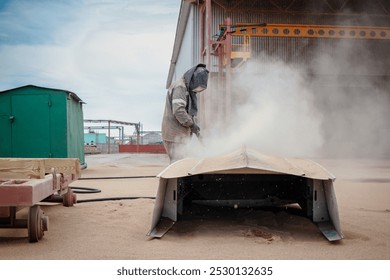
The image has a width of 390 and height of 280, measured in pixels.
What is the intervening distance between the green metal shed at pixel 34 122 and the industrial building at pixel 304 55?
358 cm

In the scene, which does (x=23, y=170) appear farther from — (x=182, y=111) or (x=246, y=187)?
(x=182, y=111)

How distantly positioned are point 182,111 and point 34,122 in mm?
3487

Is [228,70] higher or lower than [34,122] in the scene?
higher

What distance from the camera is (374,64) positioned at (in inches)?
494

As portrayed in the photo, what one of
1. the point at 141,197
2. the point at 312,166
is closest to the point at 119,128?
the point at 141,197

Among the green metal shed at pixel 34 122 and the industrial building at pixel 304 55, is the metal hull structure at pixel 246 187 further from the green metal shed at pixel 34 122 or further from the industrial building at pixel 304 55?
the industrial building at pixel 304 55

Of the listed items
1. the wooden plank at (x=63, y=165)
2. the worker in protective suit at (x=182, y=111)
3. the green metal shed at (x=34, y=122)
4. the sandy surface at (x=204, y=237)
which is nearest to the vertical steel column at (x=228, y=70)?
the green metal shed at (x=34, y=122)

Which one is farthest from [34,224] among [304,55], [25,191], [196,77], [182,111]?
[304,55]

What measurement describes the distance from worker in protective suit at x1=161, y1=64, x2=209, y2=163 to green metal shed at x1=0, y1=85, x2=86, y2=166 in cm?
299

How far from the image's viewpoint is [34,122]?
6.32m

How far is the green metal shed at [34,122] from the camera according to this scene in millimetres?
6254

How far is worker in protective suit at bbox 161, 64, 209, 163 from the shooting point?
376 centimetres

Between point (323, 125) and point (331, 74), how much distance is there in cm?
181

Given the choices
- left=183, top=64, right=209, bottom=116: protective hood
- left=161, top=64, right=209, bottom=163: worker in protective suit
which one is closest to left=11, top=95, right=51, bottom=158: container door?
left=161, top=64, right=209, bottom=163: worker in protective suit
